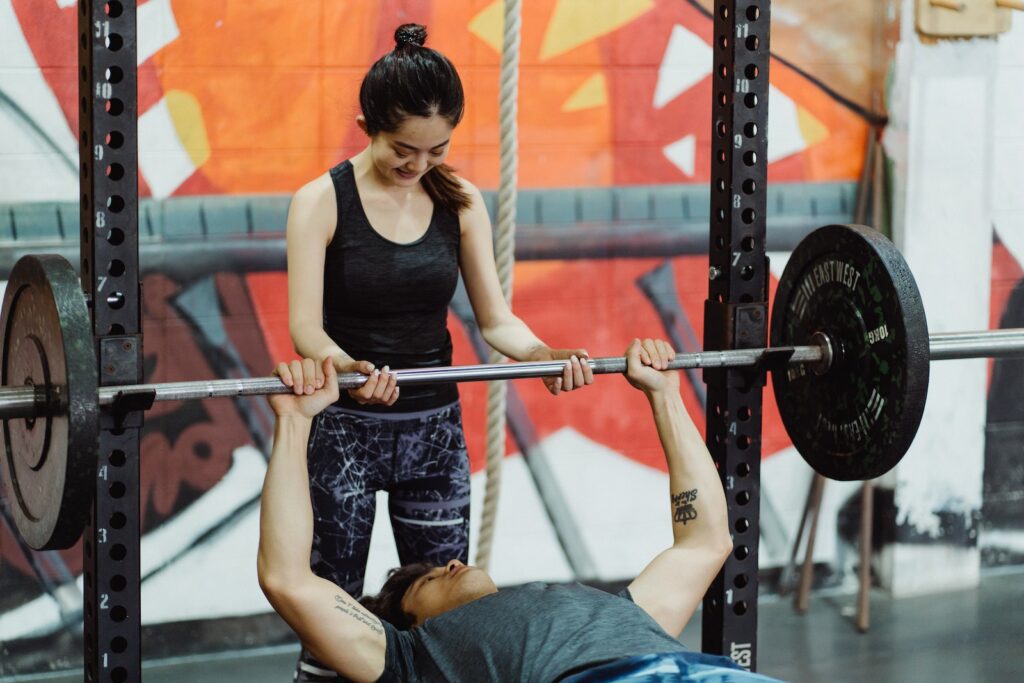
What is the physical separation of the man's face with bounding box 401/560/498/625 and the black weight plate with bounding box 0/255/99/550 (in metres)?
0.57

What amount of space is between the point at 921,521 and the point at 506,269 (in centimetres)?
221

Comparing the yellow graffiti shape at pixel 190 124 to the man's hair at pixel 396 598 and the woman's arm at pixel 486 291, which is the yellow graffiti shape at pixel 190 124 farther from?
the man's hair at pixel 396 598

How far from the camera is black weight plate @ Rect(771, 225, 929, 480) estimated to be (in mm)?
2172

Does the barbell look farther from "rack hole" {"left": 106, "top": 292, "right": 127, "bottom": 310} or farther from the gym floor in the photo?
the gym floor

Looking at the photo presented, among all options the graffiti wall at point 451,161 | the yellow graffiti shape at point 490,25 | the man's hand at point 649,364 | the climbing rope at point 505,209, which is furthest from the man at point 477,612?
the yellow graffiti shape at point 490,25

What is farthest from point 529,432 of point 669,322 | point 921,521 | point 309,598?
point 309,598

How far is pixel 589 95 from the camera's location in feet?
12.8

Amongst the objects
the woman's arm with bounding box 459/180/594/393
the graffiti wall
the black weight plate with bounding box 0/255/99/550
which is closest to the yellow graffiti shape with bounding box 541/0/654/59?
the graffiti wall

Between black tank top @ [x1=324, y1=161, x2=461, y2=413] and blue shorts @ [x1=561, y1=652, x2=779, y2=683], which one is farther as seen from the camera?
black tank top @ [x1=324, y1=161, x2=461, y2=413]

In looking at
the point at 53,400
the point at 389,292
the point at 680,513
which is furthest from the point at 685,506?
the point at 53,400

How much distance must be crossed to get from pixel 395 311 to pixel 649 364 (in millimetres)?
445

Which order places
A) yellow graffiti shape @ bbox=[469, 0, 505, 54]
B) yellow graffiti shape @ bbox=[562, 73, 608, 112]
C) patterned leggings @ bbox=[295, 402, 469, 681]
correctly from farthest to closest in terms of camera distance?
yellow graffiti shape @ bbox=[562, 73, 608, 112], yellow graffiti shape @ bbox=[469, 0, 505, 54], patterned leggings @ bbox=[295, 402, 469, 681]

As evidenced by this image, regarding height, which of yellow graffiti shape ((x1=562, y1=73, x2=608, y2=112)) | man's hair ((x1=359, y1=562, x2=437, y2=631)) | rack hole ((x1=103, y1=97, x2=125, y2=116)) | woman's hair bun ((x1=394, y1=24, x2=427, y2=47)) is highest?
yellow graffiti shape ((x1=562, y1=73, x2=608, y2=112))

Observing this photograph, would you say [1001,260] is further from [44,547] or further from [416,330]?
[44,547]
